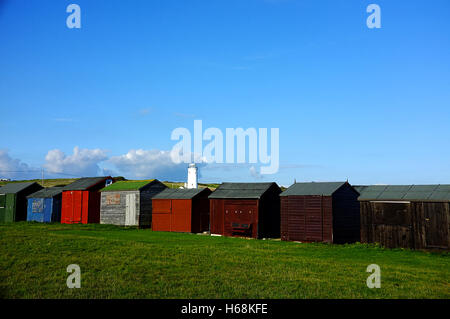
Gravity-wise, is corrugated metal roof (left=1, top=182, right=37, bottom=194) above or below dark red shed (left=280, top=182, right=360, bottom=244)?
above

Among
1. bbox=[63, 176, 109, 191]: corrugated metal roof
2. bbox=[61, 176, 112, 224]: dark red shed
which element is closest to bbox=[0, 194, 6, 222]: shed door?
bbox=[61, 176, 112, 224]: dark red shed

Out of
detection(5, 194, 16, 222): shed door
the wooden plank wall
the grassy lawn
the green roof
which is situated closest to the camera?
the grassy lawn

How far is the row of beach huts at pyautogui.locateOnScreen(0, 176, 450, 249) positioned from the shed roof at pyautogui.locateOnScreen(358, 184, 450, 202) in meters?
0.06

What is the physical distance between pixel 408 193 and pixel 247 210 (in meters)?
13.1

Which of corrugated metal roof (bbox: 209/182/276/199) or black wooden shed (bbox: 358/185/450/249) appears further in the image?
corrugated metal roof (bbox: 209/182/276/199)

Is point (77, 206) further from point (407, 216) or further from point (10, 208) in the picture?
point (407, 216)

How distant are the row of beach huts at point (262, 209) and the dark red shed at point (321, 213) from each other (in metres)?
0.07

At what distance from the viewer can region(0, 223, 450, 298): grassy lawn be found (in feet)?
42.6

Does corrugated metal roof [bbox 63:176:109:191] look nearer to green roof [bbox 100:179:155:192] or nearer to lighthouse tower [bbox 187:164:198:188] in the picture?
green roof [bbox 100:179:155:192]

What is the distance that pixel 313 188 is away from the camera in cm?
3167

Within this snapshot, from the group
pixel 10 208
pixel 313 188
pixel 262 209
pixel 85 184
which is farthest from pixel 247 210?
pixel 10 208
